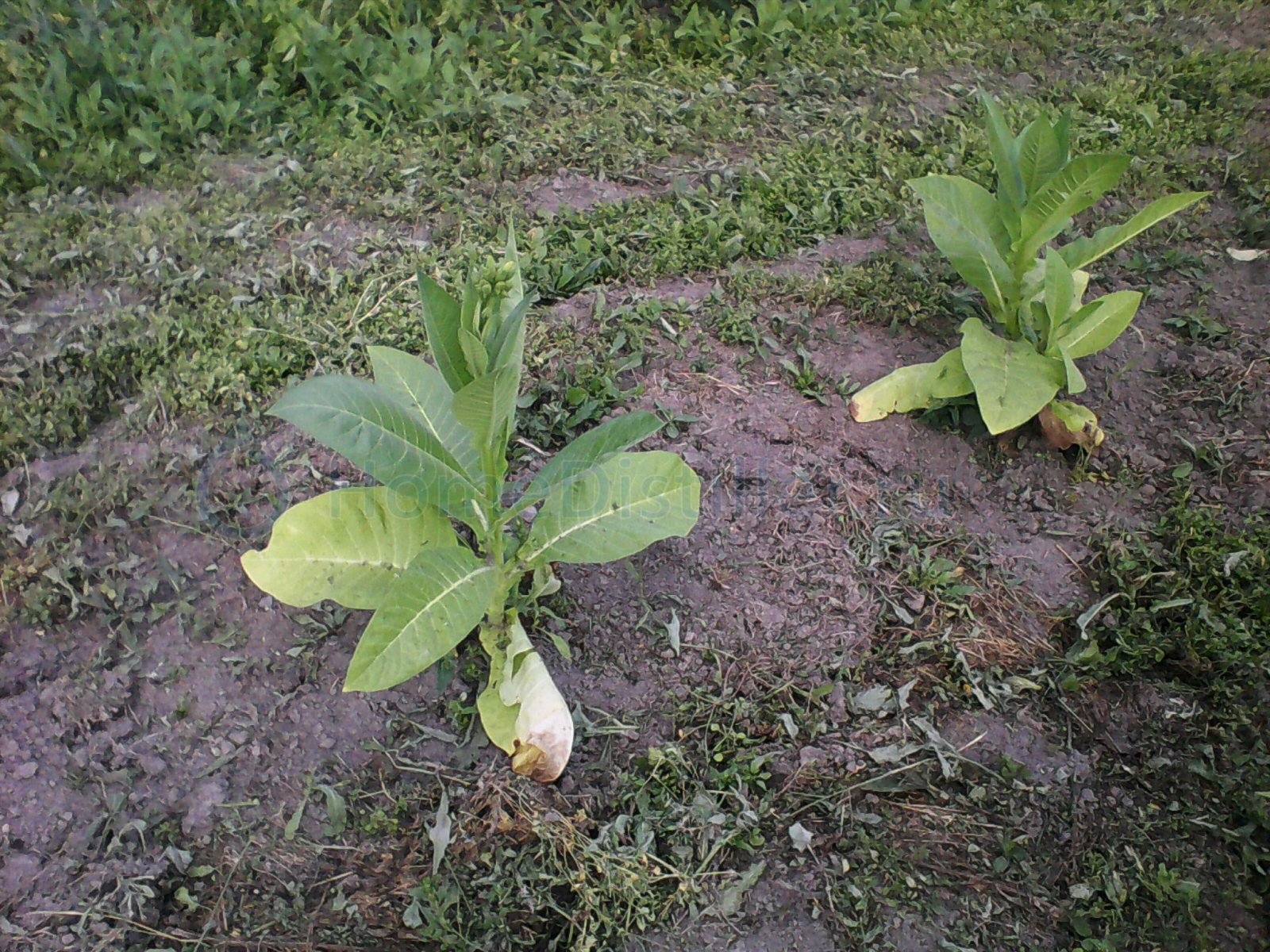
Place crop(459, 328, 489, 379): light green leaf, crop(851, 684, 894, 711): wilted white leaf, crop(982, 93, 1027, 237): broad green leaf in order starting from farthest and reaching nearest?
1. crop(982, 93, 1027, 237): broad green leaf
2. crop(851, 684, 894, 711): wilted white leaf
3. crop(459, 328, 489, 379): light green leaf

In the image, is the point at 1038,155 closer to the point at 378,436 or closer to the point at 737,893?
the point at 378,436

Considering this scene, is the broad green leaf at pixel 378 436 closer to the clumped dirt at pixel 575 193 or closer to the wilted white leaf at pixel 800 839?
the wilted white leaf at pixel 800 839

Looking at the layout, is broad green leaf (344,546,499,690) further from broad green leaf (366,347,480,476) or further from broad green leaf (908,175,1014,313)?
broad green leaf (908,175,1014,313)

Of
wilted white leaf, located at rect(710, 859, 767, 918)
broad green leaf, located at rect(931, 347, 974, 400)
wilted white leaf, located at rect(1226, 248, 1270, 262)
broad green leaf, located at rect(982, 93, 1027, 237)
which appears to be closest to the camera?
wilted white leaf, located at rect(710, 859, 767, 918)

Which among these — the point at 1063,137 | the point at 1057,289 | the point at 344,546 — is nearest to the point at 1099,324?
the point at 1057,289

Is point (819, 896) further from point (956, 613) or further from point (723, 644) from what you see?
point (956, 613)

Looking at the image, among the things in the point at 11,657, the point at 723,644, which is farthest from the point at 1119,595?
the point at 11,657

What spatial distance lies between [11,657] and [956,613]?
2836mm

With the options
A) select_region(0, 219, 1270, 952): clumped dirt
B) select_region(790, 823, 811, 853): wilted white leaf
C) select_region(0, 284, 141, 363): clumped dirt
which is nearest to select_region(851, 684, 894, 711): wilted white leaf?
select_region(0, 219, 1270, 952): clumped dirt

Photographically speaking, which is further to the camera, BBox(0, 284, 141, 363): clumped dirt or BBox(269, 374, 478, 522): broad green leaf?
BBox(0, 284, 141, 363): clumped dirt

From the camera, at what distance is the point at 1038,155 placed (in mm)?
3002

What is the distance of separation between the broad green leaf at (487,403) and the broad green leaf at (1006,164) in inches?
73.5

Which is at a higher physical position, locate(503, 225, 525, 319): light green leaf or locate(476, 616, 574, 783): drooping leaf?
locate(503, 225, 525, 319): light green leaf

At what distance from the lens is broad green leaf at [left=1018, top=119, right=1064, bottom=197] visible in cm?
297
